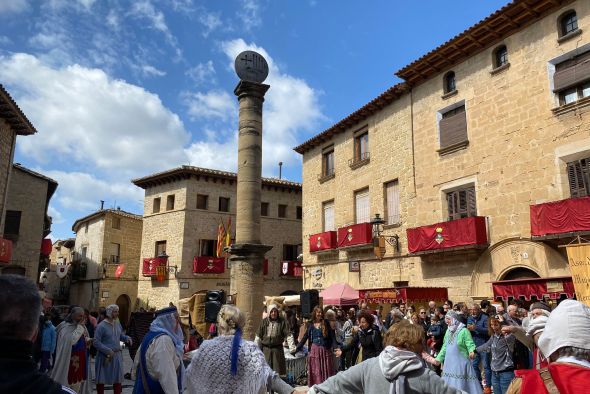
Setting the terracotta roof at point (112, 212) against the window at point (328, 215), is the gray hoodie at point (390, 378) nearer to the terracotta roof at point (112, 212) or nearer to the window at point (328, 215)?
the window at point (328, 215)

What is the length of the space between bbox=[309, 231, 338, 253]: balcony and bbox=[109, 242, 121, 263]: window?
643 inches

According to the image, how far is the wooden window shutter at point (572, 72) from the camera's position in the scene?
13062 mm

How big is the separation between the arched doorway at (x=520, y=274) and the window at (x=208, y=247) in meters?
18.9

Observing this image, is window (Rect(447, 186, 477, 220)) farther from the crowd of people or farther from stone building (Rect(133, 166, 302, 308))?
stone building (Rect(133, 166, 302, 308))

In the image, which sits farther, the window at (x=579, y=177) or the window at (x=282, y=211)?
the window at (x=282, y=211)

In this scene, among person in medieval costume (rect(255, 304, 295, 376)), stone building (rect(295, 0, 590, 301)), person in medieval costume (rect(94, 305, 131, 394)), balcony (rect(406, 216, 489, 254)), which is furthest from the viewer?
balcony (rect(406, 216, 489, 254))

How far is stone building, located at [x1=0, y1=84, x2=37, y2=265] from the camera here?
62.3 ft

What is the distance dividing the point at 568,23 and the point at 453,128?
4.72 metres

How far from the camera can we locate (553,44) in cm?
1397

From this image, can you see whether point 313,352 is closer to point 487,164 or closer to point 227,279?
point 487,164

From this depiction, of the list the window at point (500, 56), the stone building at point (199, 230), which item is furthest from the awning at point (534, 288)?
the stone building at point (199, 230)

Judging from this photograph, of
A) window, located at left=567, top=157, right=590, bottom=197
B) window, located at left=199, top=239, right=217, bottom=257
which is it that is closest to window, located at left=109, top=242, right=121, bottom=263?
window, located at left=199, top=239, right=217, bottom=257

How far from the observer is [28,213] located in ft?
85.2

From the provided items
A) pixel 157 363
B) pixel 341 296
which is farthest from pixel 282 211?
pixel 157 363
